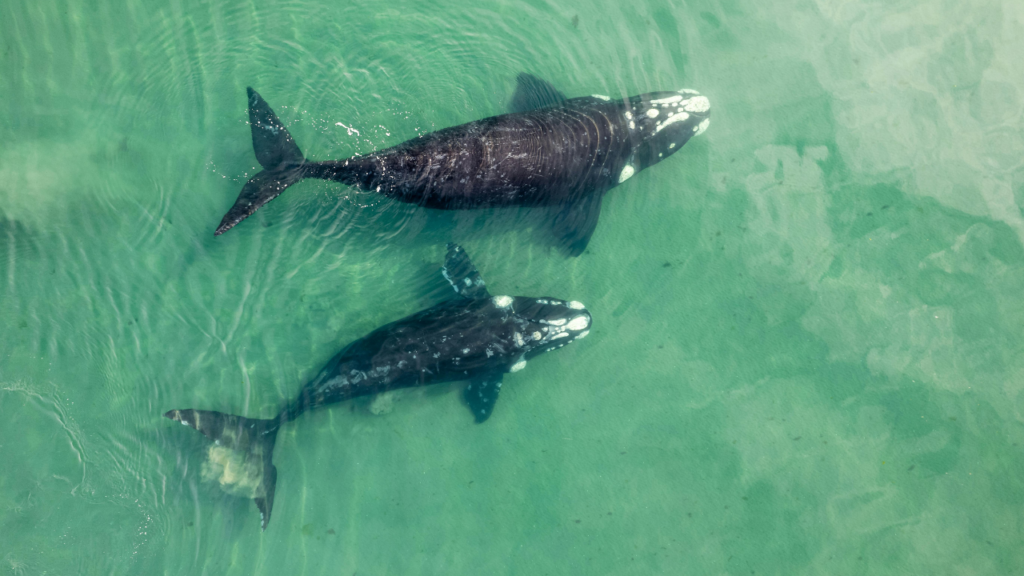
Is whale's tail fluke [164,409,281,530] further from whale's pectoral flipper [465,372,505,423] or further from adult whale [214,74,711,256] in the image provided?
adult whale [214,74,711,256]

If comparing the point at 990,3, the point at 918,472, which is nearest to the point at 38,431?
the point at 918,472

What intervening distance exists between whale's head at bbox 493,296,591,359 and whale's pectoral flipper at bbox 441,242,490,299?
36 centimetres

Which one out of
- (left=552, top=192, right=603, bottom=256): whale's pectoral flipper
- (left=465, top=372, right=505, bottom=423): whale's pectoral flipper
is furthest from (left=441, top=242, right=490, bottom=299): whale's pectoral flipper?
(left=552, top=192, right=603, bottom=256): whale's pectoral flipper

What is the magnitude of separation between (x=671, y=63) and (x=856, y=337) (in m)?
5.72

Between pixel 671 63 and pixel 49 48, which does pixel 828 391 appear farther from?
pixel 49 48

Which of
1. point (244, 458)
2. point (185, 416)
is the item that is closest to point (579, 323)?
point (244, 458)

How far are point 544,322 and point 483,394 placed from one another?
1564 millimetres

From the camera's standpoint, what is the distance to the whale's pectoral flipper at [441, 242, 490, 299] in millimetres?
8078

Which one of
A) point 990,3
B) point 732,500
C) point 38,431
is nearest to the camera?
point 38,431

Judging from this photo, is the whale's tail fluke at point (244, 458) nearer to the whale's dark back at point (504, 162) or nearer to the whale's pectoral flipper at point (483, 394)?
the whale's pectoral flipper at point (483, 394)

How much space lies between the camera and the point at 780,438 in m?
8.46

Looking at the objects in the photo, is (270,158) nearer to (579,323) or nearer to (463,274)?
(463,274)

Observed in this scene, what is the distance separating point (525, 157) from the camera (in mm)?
7371

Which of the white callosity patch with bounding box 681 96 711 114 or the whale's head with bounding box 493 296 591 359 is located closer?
the whale's head with bounding box 493 296 591 359
